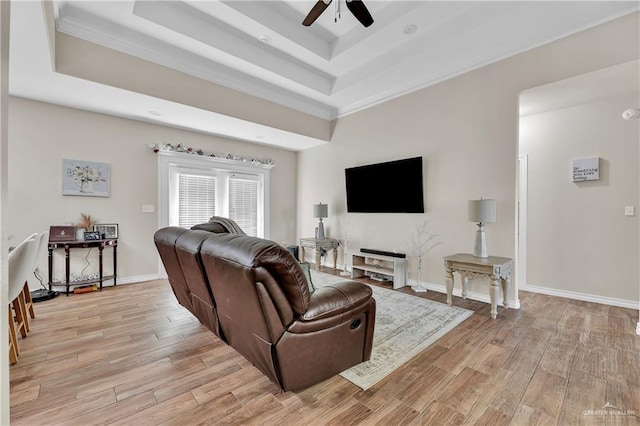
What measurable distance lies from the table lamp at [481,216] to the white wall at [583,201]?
4.20ft

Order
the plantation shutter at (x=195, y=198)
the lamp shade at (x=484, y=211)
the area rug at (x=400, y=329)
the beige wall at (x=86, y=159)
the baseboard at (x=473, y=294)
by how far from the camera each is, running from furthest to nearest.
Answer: the plantation shutter at (x=195, y=198)
the beige wall at (x=86, y=159)
the baseboard at (x=473, y=294)
the lamp shade at (x=484, y=211)
the area rug at (x=400, y=329)

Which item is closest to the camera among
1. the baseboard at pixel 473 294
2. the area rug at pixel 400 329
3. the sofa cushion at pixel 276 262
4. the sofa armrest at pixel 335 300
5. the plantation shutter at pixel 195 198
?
the sofa cushion at pixel 276 262

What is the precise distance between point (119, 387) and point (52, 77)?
11.1ft

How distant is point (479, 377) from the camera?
1926mm

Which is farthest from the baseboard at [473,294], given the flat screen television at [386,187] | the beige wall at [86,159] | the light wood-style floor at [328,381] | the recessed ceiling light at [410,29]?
the beige wall at [86,159]

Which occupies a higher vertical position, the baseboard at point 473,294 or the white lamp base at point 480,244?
the white lamp base at point 480,244

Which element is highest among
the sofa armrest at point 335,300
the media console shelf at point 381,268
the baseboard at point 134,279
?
the sofa armrest at point 335,300

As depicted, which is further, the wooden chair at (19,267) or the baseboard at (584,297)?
the baseboard at (584,297)

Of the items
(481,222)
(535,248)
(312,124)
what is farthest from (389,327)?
(312,124)

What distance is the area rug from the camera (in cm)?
200

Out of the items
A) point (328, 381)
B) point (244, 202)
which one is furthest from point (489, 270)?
point (244, 202)

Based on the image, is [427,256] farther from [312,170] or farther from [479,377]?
[312,170]

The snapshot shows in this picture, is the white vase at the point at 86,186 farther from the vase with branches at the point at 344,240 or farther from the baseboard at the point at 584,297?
the baseboard at the point at 584,297

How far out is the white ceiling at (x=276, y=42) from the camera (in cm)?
284
